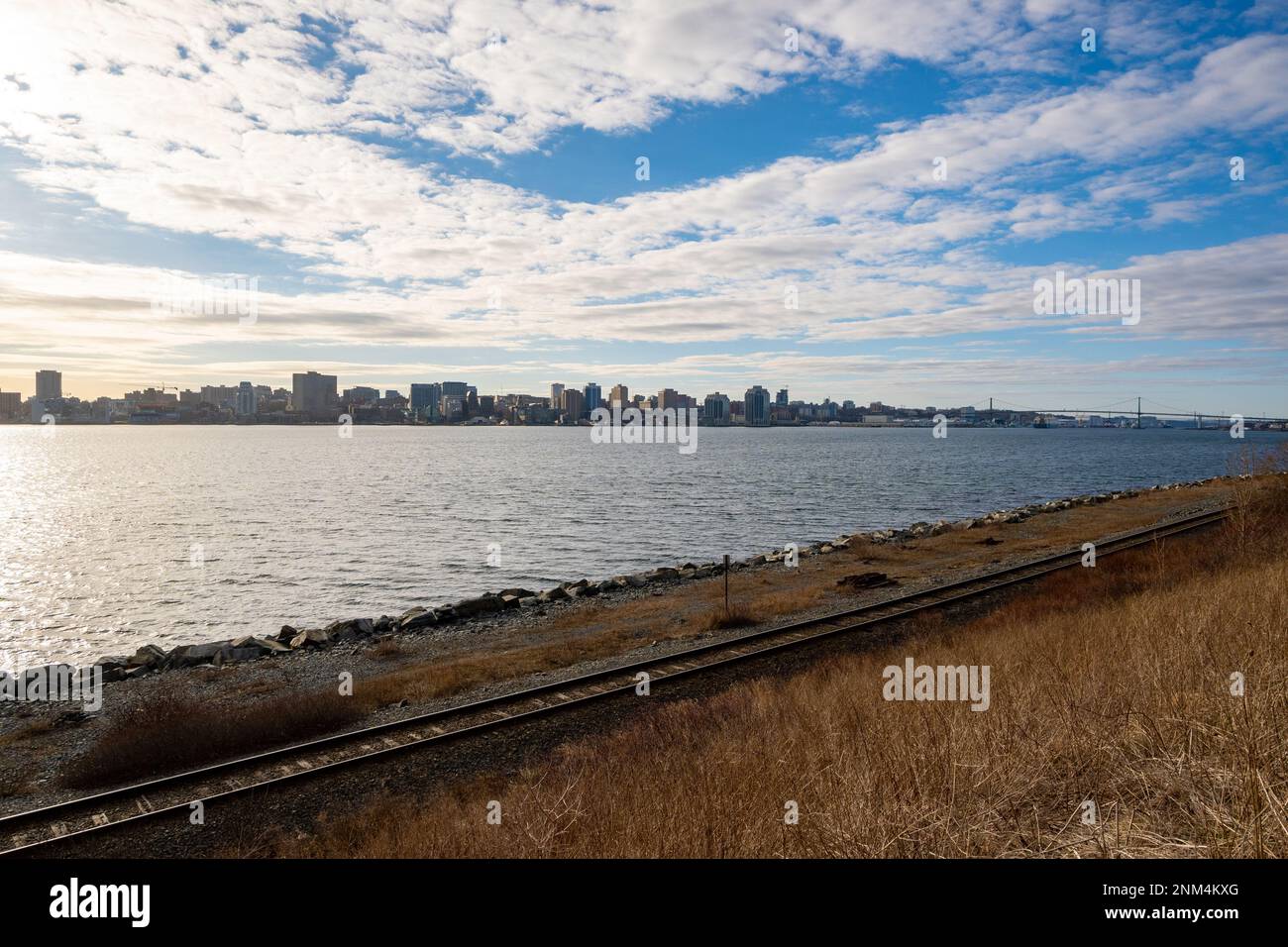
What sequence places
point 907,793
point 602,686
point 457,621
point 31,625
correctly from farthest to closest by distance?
1. point 31,625
2. point 457,621
3. point 602,686
4. point 907,793

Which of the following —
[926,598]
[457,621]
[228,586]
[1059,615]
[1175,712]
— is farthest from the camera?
[228,586]

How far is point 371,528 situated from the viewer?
173 feet

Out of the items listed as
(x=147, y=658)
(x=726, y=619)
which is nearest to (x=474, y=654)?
A: (x=726, y=619)

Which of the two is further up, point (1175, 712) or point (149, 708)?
point (1175, 712)

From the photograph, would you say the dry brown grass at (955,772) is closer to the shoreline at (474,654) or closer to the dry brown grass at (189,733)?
the dry brown grass at (189,733)

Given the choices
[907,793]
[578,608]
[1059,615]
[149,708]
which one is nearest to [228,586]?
[578,608]

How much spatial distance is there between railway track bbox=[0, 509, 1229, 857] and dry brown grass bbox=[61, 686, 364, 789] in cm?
84

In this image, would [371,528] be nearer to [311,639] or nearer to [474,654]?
[311,639]

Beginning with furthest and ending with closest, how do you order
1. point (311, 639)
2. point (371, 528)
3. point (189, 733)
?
1. point (371, 528)
2. point (311, 639)
3. point (189, 733)

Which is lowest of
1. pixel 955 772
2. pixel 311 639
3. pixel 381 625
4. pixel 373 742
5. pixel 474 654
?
pixel 381 625

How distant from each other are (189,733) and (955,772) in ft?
42.2

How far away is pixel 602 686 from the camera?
15945mm

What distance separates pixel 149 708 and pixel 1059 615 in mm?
19497
